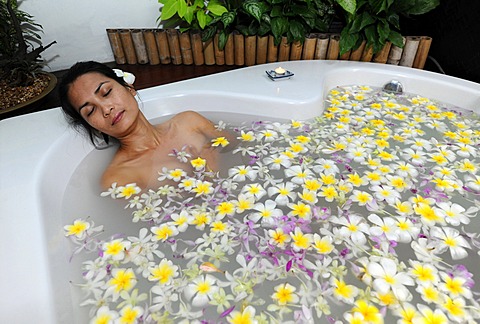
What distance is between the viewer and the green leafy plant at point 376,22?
1993mm

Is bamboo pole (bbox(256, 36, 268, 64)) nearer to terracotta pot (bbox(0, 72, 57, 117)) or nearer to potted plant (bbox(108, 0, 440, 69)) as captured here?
potted plant (bbox(108, 0, 440, 69))

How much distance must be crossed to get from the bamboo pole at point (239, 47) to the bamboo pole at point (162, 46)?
1.68ft

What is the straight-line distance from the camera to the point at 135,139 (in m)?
1.56

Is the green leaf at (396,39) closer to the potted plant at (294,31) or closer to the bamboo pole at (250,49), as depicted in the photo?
the potted plant at (294,31)

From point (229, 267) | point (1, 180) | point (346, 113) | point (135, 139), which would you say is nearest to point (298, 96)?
point (346, 113)

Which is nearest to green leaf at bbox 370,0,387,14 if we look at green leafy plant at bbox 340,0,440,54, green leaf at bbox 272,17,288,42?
green leafy plant at bbox 340,0,440,54

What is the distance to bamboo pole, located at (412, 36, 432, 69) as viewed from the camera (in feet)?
6.82

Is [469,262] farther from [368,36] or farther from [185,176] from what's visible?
[368,36]

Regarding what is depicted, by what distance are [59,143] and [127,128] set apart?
29 centimetres

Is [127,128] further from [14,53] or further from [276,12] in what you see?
[276,12]

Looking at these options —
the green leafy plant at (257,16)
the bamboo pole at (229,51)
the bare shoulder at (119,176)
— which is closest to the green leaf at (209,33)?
the green leafy plant at (257,16)

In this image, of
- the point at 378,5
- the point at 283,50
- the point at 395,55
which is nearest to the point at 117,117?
the point at 283,50

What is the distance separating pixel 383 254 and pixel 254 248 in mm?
431

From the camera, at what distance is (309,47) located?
2197mm
